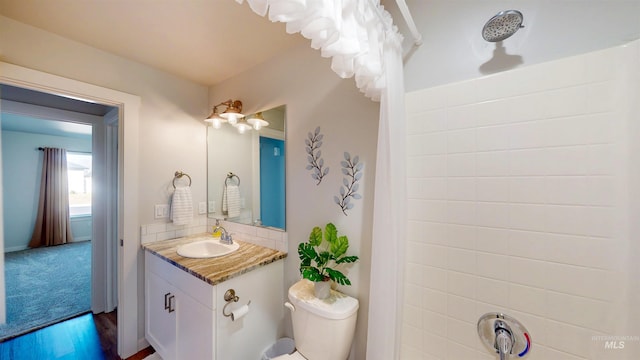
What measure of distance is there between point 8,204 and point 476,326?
735cm

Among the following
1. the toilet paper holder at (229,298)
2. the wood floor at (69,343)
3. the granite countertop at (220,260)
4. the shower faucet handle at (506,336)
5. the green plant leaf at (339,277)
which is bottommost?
the wood floor at (69,343)

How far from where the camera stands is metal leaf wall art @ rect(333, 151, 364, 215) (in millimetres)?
1268

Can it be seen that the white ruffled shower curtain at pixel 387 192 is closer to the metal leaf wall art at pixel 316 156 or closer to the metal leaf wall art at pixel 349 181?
the metal leaf wall art at pixel 349 181

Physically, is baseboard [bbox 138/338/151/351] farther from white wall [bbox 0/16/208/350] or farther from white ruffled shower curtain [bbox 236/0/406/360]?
white ruffled shower curtain [bbox 236/0/406/360]

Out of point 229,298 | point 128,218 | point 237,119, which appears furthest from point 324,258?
point 128,218

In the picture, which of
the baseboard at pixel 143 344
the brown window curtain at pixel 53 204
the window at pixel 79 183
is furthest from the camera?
the window at pixel 79 183

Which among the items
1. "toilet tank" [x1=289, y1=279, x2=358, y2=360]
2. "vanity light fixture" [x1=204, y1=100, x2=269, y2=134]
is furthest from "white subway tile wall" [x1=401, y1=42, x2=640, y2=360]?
"vanity light fixture" [x1=204, y1=100, x2=269, y2=134]

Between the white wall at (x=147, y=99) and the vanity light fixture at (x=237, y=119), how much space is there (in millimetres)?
356

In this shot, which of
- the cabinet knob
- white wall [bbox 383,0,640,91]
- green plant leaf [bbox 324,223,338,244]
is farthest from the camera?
the cabinet knob

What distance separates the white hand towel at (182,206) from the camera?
6.24 ft

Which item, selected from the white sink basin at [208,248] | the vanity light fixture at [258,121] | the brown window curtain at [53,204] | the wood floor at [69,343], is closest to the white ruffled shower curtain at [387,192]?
the vanity light fixture at [258,121]

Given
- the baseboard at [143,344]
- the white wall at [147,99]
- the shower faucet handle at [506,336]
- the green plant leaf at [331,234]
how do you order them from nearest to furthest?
the shower faucet handle at [506,336] < the green plant leaf at [331,234] < the white wall at [147,99] < the baseboard at [143,344]

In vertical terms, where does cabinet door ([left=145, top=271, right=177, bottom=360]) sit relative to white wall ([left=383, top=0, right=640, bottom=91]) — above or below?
below

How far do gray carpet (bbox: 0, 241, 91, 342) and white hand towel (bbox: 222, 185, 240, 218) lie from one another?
188cm
